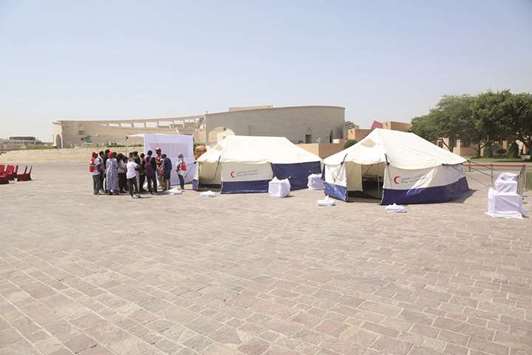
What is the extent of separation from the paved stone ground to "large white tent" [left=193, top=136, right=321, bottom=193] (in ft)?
17.9

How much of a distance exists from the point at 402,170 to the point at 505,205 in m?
2.88

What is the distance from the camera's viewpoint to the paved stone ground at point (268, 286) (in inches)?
130

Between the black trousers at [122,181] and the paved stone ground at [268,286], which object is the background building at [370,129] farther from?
the paved stone ground at [268,286]

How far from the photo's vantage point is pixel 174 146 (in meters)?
15.7

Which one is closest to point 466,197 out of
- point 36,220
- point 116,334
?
point 116,334

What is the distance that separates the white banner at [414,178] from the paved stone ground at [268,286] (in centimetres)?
219

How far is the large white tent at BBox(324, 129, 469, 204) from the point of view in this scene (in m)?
10.7

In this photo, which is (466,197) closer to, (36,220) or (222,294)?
(222,294)

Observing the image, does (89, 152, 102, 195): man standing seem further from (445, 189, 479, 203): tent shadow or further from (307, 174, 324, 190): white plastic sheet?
(445, 189, 479, 203): tent shadow

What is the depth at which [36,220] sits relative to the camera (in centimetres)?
883

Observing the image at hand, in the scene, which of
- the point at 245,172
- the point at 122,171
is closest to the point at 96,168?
the point at 122,171

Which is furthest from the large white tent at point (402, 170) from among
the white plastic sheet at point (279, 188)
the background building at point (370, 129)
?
the background building at point (370, 129)

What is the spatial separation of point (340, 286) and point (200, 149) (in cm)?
2230

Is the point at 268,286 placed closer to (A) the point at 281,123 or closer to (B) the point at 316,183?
(B) the point at 316,183
